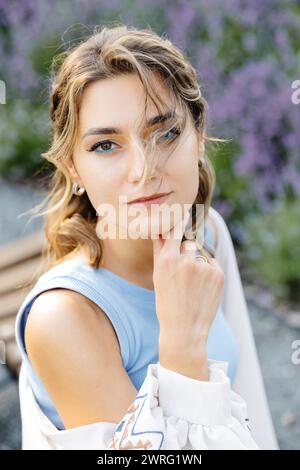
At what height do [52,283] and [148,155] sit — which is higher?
[148,155]

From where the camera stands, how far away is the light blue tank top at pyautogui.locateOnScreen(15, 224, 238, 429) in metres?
1.97

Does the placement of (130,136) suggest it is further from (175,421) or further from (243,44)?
(243,44)

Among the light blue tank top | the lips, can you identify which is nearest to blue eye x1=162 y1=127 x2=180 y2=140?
the lips

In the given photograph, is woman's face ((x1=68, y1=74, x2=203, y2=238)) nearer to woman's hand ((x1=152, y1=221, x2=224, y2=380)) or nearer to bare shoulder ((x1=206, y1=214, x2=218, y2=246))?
woman's hand ((x1=152, y1=221, x2=224, y2=380))

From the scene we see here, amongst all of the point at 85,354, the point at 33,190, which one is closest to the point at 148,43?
the point at 85,354

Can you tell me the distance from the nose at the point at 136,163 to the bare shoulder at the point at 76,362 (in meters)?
0.36

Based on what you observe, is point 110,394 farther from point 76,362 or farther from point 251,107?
point 251,107

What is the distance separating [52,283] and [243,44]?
3128mm

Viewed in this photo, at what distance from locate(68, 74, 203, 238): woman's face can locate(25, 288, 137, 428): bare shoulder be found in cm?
29

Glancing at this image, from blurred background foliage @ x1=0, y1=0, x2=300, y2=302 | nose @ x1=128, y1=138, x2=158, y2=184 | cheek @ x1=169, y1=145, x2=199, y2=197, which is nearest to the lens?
nose @ x1=128, y1=138, x2=158, y2=184

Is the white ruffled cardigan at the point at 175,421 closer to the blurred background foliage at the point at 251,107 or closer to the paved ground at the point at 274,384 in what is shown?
the paved ground at the point at 274,384

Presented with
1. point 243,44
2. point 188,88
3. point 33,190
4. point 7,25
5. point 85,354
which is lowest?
point 85,354

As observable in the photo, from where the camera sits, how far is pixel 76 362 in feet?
5.98

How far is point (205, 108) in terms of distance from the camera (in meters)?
2.10
